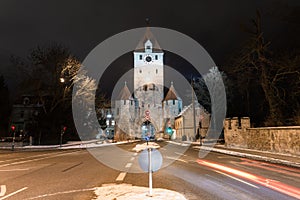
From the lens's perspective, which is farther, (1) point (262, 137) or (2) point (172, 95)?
(2) point (172, 95)

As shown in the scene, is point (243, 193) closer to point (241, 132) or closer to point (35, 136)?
point (241, 132)

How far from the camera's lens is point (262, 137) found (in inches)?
835

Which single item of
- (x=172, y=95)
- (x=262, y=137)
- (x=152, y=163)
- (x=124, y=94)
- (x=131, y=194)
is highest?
(x=124, y=94)

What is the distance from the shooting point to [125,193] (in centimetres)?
621

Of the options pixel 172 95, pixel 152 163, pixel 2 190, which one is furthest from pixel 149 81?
pixel 2 190

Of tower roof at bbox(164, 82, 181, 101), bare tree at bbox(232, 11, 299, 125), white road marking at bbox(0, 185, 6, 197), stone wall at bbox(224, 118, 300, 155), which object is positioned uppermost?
tower roof at bbox(164, 82, 181, 101)

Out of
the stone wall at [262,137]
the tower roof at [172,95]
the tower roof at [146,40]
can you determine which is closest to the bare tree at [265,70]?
the stone wall at [262,137]

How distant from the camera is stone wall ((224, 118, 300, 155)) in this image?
17200 mm

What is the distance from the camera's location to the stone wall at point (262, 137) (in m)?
17.2

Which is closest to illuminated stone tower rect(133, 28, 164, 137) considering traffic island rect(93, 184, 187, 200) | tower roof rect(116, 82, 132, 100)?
tower roof rect(116, 82, 132, 100)

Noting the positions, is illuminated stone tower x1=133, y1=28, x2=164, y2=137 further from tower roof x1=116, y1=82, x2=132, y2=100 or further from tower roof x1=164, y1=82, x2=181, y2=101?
tower roof x1=164, y1=82, x2=181, y2=101

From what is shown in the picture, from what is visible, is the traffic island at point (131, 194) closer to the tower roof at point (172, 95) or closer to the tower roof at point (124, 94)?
the tower roof at point (172, 95)

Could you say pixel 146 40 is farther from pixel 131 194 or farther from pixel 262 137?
pixel 131 194

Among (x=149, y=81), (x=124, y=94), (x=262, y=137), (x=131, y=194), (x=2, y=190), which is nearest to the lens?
(x=131, y=194)
